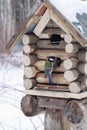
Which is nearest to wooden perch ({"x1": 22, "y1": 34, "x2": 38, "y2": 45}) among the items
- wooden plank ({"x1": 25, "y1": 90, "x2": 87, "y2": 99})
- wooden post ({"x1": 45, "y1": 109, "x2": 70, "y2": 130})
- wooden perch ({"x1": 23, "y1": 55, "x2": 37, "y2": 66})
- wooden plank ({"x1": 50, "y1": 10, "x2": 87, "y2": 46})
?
wooden perch ({"x1": 23, "y1": 55, "x2": 37, "y2": 66})

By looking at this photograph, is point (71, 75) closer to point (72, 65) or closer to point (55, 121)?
point (72, 65)

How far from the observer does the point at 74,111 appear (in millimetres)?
3348

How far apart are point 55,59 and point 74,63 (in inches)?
6.6

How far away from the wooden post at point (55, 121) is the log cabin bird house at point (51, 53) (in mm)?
121

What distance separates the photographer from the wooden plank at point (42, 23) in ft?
11.1

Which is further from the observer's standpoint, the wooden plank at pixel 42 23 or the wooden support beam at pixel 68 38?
the wooden plank at pixel 42 23

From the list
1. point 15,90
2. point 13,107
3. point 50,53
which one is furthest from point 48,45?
point 15,90

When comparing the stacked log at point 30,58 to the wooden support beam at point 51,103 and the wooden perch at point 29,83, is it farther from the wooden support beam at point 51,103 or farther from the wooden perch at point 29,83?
the wooden support beam at point 51,103

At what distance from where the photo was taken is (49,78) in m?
3.45

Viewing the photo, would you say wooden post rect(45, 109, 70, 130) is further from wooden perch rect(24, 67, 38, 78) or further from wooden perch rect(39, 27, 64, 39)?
wooden perch rect(39, 27, 64, 39)

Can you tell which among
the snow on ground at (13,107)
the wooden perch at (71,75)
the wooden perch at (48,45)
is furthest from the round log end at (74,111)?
the snow on ground at (13,107)

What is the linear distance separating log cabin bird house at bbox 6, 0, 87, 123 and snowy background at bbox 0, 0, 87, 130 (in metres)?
0.13

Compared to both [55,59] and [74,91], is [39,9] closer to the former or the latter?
[55,59]

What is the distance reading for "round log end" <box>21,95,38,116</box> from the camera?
3561mm
